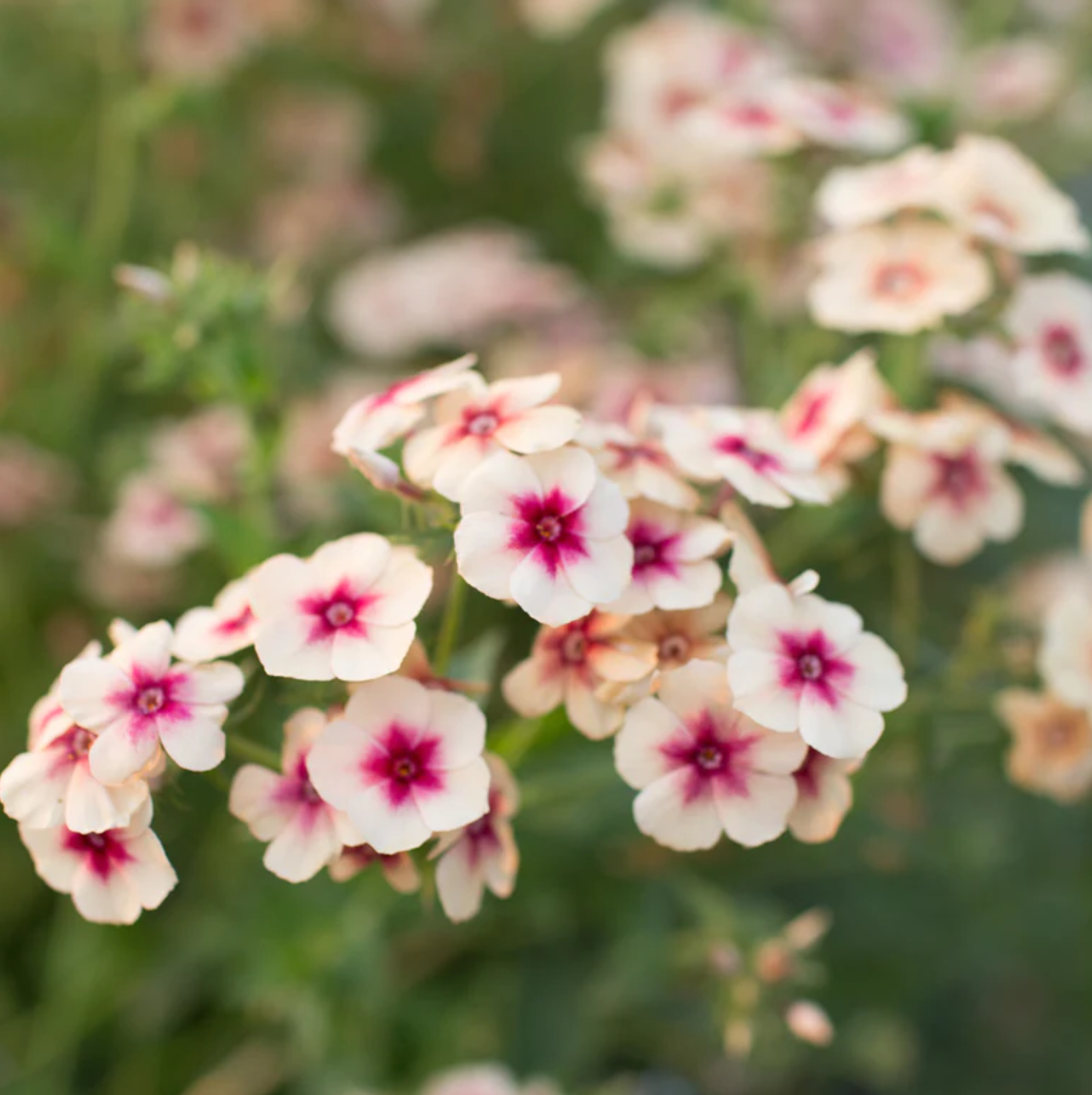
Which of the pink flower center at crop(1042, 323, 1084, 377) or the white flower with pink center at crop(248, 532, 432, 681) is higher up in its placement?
the white flower with pink center at crop(248, 532, 432, 681)

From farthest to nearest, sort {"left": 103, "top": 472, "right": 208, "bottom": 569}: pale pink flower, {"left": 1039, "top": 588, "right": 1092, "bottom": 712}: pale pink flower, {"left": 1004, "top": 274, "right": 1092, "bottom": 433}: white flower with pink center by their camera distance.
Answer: {"left": 103, "top": 472, "right": 208, "bottom": 569}: pale pink flower
{"left": 1004, "top": 274, "right": 1092, "bottom": 433}: white flower with pink center
{"left": 1039, "top": 588, "right": 1092, "bottom": 712}: pale pink flower

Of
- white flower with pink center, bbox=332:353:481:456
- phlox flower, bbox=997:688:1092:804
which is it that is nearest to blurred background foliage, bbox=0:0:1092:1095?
phlox flower, bbox=997:688:1092:804

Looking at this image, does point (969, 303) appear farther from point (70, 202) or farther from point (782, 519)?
point (70, 202)

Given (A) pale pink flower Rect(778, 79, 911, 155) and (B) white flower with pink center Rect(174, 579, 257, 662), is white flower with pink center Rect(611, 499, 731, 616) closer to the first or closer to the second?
(B) white flower with pink center Rect(174, 579, 257, 662)

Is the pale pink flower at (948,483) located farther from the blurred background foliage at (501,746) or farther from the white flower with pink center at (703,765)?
the white flower with pink center at (703,765)

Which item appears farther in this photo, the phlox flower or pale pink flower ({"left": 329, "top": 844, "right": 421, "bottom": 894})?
the phlox flower

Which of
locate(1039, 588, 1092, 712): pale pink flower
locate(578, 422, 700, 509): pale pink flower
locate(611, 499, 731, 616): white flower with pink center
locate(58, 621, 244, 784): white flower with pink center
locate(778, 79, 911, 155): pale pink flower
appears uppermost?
locate(778, 79, 911, 155): pale pink flower

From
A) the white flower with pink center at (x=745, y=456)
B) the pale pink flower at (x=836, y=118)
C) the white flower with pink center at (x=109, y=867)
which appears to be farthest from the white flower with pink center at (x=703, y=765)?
the pale pink flower at (x=836, y=118)

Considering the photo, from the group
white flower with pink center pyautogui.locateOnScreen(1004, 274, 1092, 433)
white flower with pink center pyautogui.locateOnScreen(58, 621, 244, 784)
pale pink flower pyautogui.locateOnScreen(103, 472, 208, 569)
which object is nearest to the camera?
white flower with pink center pyautogui.locateOnScreen(58, 621, 244, 784)
